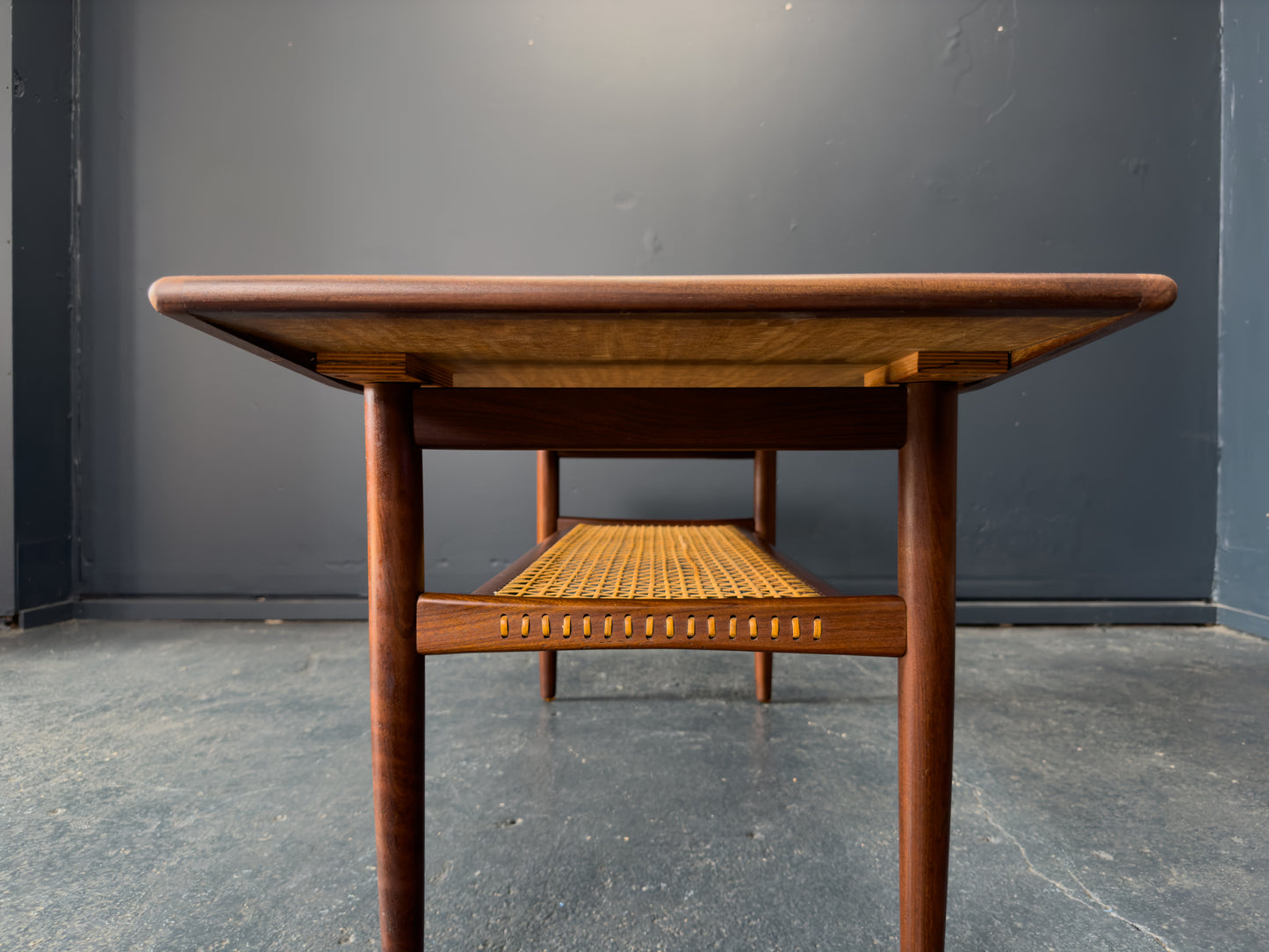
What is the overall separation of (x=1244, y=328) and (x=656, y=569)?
6.60ft

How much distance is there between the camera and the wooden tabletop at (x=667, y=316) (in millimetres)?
336

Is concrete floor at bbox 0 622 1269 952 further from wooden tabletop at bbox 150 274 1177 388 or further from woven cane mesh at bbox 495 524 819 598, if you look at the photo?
wooden tabletop at bbox 150 274 1177 388

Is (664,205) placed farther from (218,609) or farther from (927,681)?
(218,609)

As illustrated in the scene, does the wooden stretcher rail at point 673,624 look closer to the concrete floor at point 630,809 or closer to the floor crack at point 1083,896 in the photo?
the concrete floor at point 630,809

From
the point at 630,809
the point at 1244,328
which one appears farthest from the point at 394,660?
the point at 1244,328

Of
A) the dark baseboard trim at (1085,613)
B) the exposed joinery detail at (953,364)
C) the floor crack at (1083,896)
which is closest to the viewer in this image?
the exposed joinery detail at (953,364)

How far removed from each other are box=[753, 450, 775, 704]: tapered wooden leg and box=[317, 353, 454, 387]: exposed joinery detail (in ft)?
2.52

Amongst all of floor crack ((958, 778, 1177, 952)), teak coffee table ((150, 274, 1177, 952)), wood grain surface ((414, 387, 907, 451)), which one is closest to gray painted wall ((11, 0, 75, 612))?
teak coffee table ((150, 274, 1177, 952))

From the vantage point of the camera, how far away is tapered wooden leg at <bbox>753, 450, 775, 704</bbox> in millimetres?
1087

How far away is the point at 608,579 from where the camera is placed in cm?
65

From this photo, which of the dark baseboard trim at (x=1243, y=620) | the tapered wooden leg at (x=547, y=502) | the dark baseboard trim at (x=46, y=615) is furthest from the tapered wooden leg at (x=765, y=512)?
the dark baseboard trim at (x=46, y=615)

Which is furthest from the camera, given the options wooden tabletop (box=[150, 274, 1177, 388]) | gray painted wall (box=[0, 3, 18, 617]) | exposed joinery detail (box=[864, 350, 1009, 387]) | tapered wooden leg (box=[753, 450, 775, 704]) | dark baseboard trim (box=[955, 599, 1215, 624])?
dark baseboard trim (box=[955, 599, 1215, 624])

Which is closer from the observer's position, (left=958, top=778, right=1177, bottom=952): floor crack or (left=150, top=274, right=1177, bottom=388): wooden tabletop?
(left=150, top=274, right=1177, bottom=388): wooden tabletop

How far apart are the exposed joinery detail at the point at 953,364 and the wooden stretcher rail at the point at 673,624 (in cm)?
19
